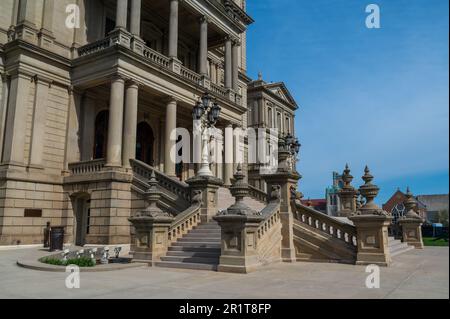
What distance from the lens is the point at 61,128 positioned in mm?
20281

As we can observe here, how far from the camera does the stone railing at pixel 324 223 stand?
13262 mm

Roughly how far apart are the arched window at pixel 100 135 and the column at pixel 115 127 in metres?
4.46

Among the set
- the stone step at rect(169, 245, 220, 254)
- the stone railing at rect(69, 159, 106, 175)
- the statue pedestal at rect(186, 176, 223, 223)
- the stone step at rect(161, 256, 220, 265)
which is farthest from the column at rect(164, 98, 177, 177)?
the stone step at rect(161, 256, 220, 265)

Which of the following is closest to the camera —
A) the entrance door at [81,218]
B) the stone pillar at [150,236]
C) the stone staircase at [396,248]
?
the stone pillar at [150,236]

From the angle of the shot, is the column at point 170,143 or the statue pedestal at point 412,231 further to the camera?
the column at point 170,143

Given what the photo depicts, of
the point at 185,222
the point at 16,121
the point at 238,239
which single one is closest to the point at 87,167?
the point at 16,121

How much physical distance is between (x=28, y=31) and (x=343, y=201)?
832 inches

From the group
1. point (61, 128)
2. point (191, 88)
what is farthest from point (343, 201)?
point (61, 128)

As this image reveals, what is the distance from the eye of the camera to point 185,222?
48.8ft

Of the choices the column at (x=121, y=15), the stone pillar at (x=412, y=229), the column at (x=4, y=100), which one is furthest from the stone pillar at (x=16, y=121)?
the stone pillar at (x=412, y=229)

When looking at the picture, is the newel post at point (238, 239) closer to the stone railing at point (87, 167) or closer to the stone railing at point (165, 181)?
the stone railing at point (165, 181)

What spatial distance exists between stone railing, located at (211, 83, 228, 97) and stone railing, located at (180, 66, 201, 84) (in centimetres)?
172

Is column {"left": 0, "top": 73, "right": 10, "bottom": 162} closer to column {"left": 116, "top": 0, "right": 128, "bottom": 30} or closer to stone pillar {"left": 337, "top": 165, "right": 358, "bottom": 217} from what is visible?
column {"left": 116, "top": 0, "right": 128, "bottom": 30}
